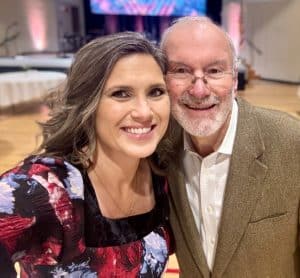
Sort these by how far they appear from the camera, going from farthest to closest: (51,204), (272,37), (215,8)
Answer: (215,8)
(272,37)
(51,204)

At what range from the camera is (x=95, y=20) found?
58.1 ft

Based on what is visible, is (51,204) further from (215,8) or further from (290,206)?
(215,8)

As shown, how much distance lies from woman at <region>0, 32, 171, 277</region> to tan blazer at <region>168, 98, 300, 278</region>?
11.3 inches

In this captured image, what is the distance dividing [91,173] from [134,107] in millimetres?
318

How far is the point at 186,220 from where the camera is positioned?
1708mm

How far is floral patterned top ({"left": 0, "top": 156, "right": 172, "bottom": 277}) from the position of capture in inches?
51.4

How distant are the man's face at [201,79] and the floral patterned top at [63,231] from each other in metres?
0.42

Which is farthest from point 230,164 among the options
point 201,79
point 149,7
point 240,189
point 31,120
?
point 149,7

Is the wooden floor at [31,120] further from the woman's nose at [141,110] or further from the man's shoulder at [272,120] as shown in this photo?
the woman's nose at [141,110]

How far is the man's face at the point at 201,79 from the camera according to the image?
1.55 m

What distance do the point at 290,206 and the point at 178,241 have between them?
18.0 inches

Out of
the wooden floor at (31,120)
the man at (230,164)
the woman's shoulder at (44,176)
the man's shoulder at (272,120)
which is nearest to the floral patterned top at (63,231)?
the woman's shoulder at (44,176)

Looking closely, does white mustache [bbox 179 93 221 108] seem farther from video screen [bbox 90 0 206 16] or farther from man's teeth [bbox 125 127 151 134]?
video screen [bbox 90 0 206 16]

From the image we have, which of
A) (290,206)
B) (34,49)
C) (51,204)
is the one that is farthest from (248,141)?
(34,49)
